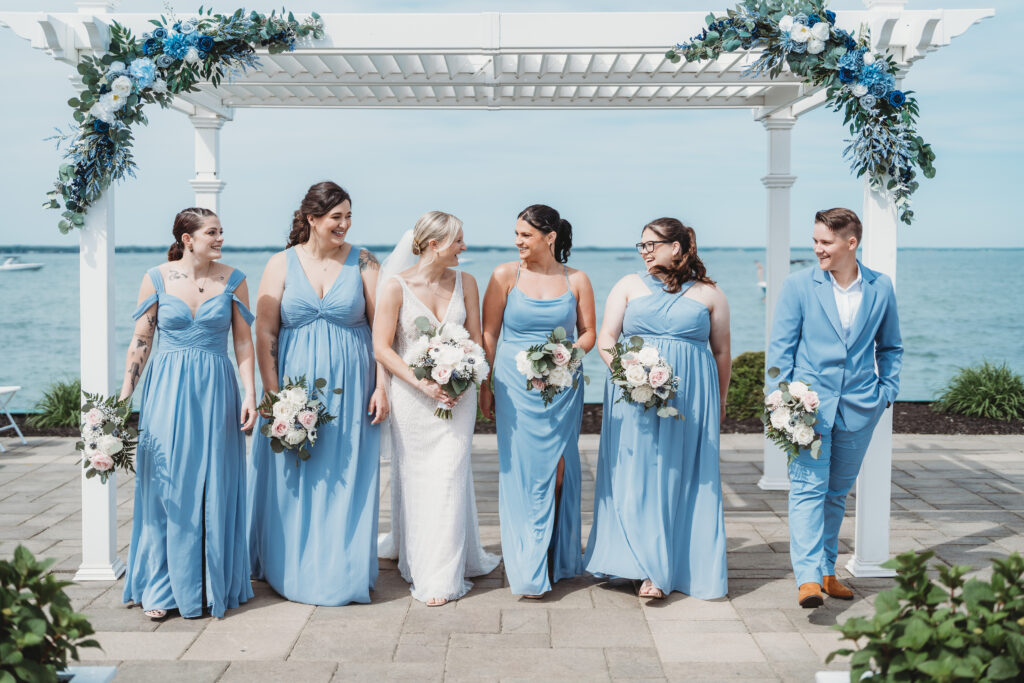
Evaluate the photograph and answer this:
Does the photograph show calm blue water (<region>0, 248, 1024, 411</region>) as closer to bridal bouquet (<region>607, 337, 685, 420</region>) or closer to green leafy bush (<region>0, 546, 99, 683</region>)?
bridal bouquet (<region>607, 337, 685, 420</region>)

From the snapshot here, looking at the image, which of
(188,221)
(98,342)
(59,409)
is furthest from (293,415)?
(59,409)

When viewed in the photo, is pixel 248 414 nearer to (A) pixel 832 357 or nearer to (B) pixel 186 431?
(B) pixel 186 431

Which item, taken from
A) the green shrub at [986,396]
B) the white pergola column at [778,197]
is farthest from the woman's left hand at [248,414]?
the green shrub at [986,396]

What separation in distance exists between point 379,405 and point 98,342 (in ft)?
5.35

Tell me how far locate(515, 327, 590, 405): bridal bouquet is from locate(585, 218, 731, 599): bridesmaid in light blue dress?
0.26 m

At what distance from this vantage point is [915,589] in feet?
9.81

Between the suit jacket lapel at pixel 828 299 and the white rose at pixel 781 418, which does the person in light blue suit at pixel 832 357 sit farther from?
the white rose at pixel 781 418

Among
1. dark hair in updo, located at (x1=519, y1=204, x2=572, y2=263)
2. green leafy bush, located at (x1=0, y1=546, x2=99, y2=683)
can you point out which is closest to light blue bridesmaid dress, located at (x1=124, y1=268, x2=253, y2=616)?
dark hair in updo, located at (x1=519, y1=204, x2=572, y2=263)

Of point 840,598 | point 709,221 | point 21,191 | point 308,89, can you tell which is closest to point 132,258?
point 21,191

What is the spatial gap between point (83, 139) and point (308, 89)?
2412 millimetres

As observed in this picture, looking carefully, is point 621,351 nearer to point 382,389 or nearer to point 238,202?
point 382,389

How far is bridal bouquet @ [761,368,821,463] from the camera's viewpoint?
4602mm

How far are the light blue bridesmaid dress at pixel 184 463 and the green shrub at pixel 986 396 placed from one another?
379 inches

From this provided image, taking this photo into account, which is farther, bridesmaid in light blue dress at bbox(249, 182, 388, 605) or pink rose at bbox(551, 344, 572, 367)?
bridesmaid in light blue dress at bbox(249, 182, 388, 605)
